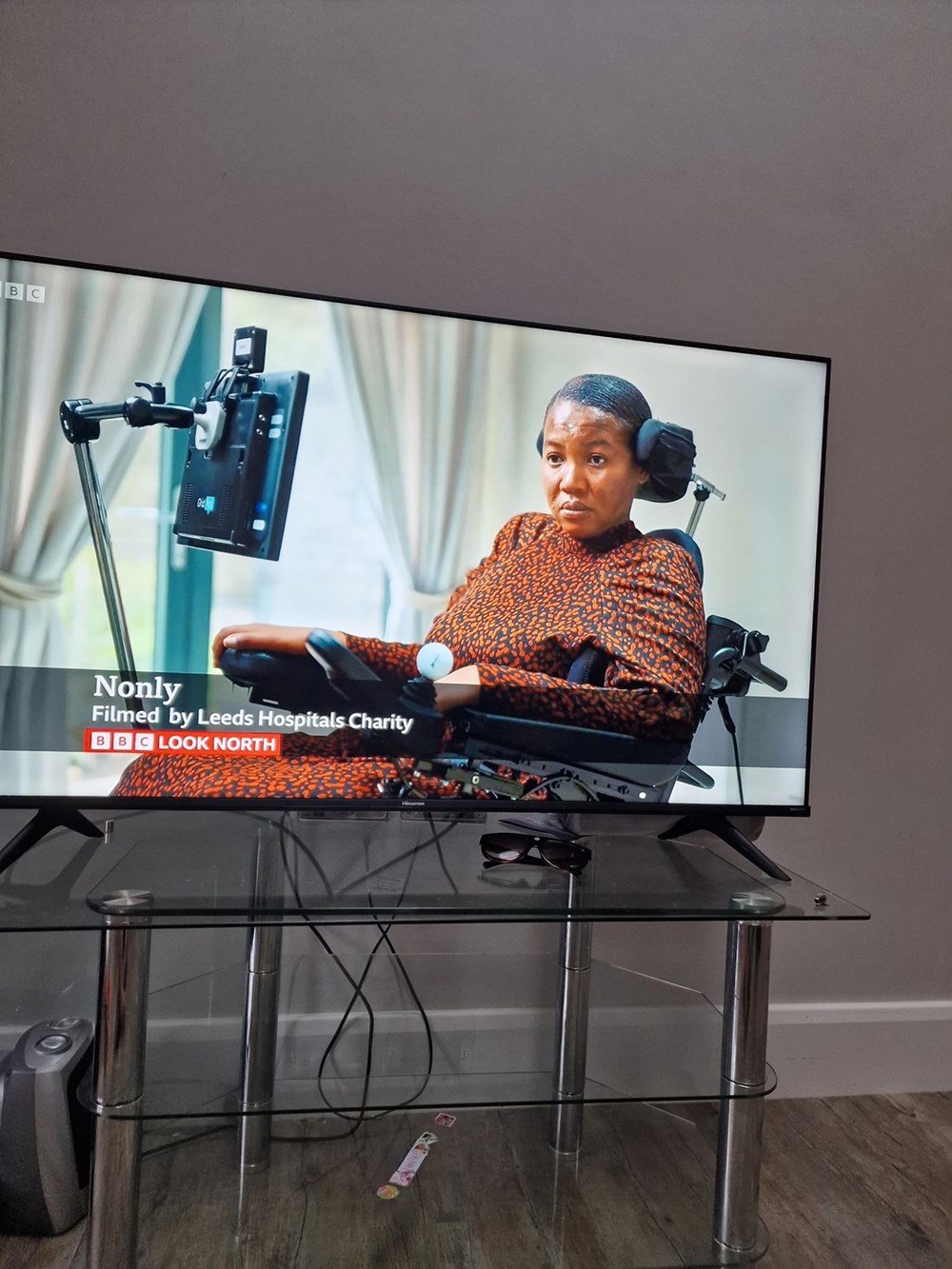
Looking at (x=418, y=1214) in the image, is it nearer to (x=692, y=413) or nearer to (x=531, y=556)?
(x=531, y=556)

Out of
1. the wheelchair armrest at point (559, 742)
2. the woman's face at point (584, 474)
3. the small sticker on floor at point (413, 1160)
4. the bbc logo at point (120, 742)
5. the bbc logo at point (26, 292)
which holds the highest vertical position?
the bbc logo at point (26, 292)

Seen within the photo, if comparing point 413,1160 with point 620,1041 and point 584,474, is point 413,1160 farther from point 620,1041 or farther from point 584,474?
point 584,474

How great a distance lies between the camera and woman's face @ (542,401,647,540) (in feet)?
5.47

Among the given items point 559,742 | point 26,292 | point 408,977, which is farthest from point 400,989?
point 26,292

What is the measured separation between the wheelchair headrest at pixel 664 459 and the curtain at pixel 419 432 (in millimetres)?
311

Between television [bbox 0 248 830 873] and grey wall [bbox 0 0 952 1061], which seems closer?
television [bbox 0 248 830 873]

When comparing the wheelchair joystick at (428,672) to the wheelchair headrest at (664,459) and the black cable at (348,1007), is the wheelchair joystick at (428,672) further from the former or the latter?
the wheelchair headrest at (664,459)

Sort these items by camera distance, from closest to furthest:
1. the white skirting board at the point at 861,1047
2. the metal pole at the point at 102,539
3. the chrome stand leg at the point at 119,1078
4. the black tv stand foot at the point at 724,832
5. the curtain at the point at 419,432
Result: the chrome stand leg at the point at 119,1078 → the metal pole at the point at 102,539 → the curtain at the point at 419,432 → the black tv stand foot at the point at 724,832 → the white skirting board at the point at 861,1047

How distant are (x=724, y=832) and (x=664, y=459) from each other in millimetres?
724

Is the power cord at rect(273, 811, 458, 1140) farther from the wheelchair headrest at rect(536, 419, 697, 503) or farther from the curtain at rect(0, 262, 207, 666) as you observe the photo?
the wheelchair headrest at rect(536, 419, 697, 503)

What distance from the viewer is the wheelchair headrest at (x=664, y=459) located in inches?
66.9

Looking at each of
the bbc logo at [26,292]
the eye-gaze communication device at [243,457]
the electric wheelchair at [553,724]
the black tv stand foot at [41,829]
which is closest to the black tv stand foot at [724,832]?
the electric wheelchair at [553,724]

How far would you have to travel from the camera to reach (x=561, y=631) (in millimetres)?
1623

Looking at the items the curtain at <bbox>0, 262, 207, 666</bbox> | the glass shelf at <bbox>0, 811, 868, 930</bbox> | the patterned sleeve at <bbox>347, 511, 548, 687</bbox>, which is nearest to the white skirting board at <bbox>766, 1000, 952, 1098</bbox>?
the glass shelf at <bbox>0, 811, 868, 930</bbox>
